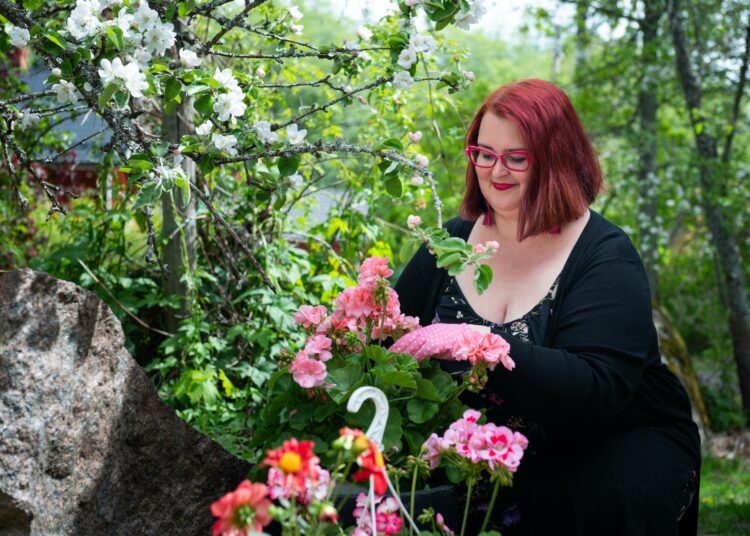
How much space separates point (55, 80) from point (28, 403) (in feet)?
2.49

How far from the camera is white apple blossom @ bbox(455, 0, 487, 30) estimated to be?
2.09 meters

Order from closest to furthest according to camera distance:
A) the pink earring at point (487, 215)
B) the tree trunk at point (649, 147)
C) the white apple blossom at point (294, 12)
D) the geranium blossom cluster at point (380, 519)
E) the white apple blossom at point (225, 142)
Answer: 1. the geranium blossom cluster at point (380, 519)
2. the white apple blossom at point (225, 142)
3. the pink earring at point (487, 215)
4. the white apple blossom at point (294, 12)
5. the tree trunk at point (649, 147)

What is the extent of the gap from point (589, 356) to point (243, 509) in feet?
3.49

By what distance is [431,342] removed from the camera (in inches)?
→ 75.5

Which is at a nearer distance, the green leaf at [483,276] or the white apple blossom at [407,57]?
the green leaf at [483,276]

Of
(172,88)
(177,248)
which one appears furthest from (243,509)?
(177,248)

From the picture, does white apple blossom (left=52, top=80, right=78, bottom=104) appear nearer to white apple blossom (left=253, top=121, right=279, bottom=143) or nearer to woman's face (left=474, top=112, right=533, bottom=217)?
white apple blossom (left=253, top=121, right=279, bottom=143)

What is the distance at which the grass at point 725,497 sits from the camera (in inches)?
141

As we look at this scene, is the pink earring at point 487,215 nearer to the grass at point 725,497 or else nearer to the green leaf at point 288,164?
the green leaf at point 288,164

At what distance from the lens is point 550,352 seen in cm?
191

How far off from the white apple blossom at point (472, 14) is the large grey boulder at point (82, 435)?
1102mm

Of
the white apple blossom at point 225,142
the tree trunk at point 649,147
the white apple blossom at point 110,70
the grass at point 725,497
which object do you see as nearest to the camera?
the white apple blossom at point 110,70

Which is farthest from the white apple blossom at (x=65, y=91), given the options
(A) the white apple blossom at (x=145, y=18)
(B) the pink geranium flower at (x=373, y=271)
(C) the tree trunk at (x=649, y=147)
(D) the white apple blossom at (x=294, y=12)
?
(C) the tree trunk at (x=649, y=147)

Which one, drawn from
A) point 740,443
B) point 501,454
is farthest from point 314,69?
point 740,443
